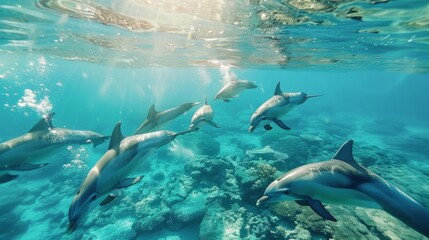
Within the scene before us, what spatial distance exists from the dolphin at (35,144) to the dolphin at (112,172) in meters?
1.66

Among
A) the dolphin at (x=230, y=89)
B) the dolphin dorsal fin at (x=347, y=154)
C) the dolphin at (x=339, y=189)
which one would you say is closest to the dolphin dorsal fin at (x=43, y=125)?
the dolphin at (x=230, y=89)

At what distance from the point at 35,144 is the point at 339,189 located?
5.95 metres

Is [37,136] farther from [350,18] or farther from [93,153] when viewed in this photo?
[93,153]

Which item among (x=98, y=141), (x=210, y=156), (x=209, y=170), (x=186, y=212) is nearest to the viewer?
(x=98, y=141)

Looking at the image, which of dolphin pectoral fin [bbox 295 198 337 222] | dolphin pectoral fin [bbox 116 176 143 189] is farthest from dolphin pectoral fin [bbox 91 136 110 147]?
dolphin pectoral fin [bbox 295 198 337 222]

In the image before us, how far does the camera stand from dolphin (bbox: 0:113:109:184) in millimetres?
4988

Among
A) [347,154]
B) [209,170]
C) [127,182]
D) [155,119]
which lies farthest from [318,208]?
[209,170]

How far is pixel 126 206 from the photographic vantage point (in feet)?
44.1

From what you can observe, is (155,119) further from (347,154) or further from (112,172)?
(347,154)

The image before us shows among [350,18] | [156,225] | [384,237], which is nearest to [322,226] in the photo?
[384,237]

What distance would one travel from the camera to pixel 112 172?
158 inches

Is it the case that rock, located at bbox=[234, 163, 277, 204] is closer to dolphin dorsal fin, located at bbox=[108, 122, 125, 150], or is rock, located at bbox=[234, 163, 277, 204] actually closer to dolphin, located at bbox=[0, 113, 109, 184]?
dolphin, located at bbox=[0, 113, 109, 184]

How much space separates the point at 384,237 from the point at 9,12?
17.6 m

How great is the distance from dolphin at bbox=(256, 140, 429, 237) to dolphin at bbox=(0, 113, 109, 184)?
14.5ft
